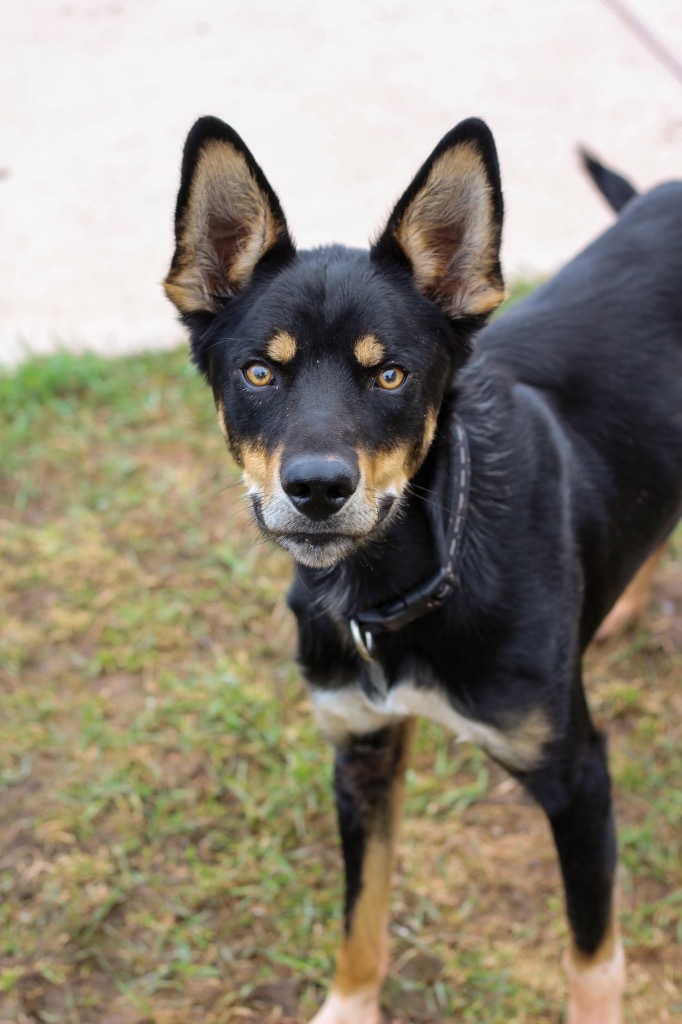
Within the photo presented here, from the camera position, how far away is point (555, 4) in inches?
290

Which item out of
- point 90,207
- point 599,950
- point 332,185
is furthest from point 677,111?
point 599,950

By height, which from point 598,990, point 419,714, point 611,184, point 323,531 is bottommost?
point 598,990

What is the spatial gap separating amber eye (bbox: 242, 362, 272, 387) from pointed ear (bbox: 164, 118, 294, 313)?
249 mm

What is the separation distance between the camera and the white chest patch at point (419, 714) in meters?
2.63

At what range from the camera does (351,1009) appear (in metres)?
3.08

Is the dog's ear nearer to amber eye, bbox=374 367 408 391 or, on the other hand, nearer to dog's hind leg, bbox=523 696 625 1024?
amber eye, bbox=374 367 408 391

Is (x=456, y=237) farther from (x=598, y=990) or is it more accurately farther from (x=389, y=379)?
(x=598, y=990)

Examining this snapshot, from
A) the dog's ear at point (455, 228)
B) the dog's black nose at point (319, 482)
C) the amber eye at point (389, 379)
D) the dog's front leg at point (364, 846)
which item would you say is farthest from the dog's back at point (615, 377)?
the dog's black nose at point (319, 482)

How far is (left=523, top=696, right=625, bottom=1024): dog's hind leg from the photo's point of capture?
106 inches

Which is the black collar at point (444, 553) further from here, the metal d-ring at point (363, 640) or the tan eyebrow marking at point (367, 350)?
the tan eyebrow marking at point (367, 350)

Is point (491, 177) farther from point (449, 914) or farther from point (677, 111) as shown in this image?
point (677, 111)

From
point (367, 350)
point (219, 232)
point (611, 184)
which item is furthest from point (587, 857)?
point (611, 184)

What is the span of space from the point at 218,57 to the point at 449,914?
576 centimetres

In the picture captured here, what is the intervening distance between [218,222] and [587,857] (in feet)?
5.79
